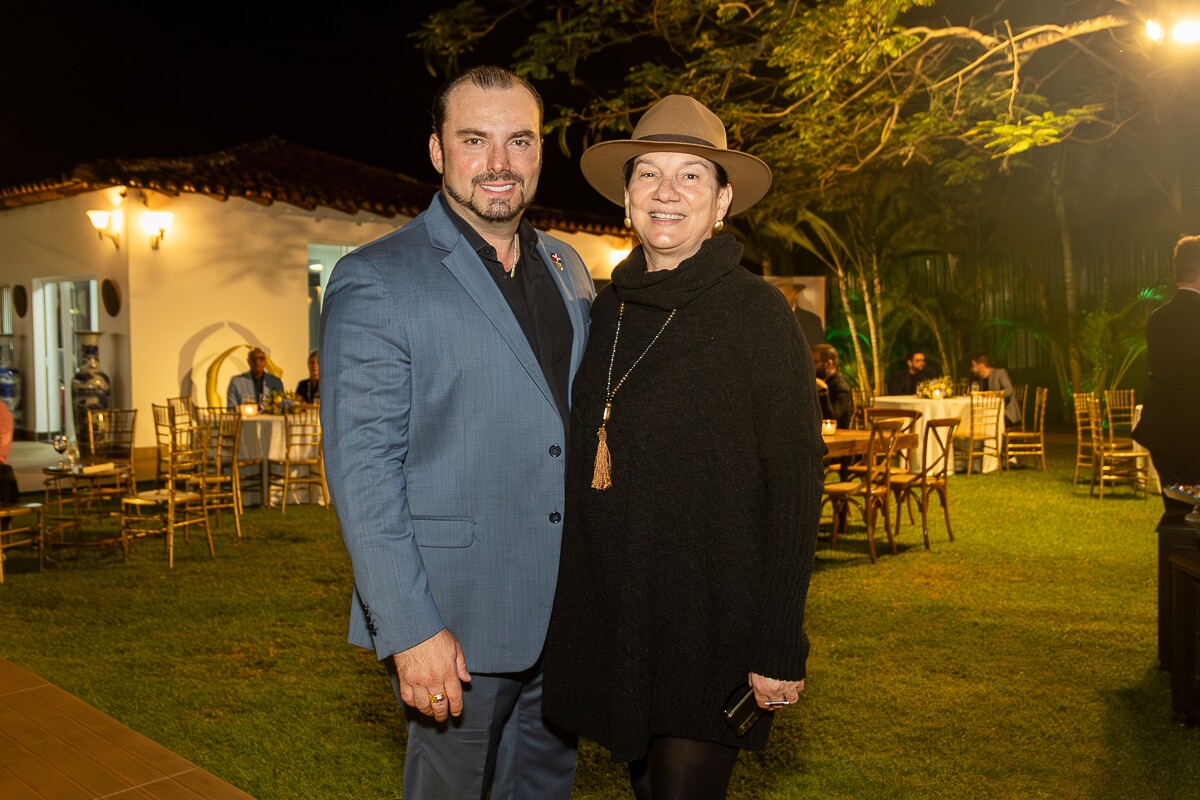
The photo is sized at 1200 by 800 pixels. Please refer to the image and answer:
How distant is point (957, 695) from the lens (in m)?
4.44

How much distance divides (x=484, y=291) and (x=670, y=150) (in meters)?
0.48

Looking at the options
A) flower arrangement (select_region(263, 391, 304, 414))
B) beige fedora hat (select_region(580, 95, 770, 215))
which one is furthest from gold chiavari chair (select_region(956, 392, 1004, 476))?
beige fedora hat (select_region(580, 95, 770, 215))

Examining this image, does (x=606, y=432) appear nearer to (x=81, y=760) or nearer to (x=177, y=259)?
(x=81, y=760)

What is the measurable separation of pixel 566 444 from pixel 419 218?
557 mm

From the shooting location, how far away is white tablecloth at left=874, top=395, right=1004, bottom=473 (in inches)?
442

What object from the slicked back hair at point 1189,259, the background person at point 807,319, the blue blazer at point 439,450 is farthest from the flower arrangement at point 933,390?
the blue blazer at point 439,450

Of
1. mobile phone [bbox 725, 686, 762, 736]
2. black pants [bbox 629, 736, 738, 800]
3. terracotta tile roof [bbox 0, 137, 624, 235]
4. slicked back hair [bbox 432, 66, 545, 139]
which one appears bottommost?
black pants [bbox 629, 736, 738, 800]

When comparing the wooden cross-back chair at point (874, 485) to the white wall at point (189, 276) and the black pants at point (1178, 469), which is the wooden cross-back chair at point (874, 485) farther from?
the white wall at point (189, 276)

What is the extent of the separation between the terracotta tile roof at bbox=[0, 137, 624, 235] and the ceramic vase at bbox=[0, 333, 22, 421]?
7.02 feet

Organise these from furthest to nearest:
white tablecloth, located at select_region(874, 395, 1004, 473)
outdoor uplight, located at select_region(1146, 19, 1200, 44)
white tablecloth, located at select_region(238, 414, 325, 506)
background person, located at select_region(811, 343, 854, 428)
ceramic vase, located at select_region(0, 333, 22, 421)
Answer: ceramic vase, located at select_region(0, 333, 22, 421) → white tablecloth, located at select_region(874, 395, 1004, 473) → white tablecloth, located at select_region(238, 414, 325, 506) → background person, located at select_region(811, 343, 854, 428) → outdoor uplight, located at select_region(1146, 19, 1200, 44)

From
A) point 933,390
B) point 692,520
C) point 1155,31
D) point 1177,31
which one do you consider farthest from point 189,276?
point 692,520

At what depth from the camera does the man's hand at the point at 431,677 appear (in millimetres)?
1875

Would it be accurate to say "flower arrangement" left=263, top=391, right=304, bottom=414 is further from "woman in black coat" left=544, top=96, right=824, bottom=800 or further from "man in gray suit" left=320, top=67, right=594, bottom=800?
"woman in black coat" left=544, top=96, right=824, bottom=800

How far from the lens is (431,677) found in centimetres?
188
